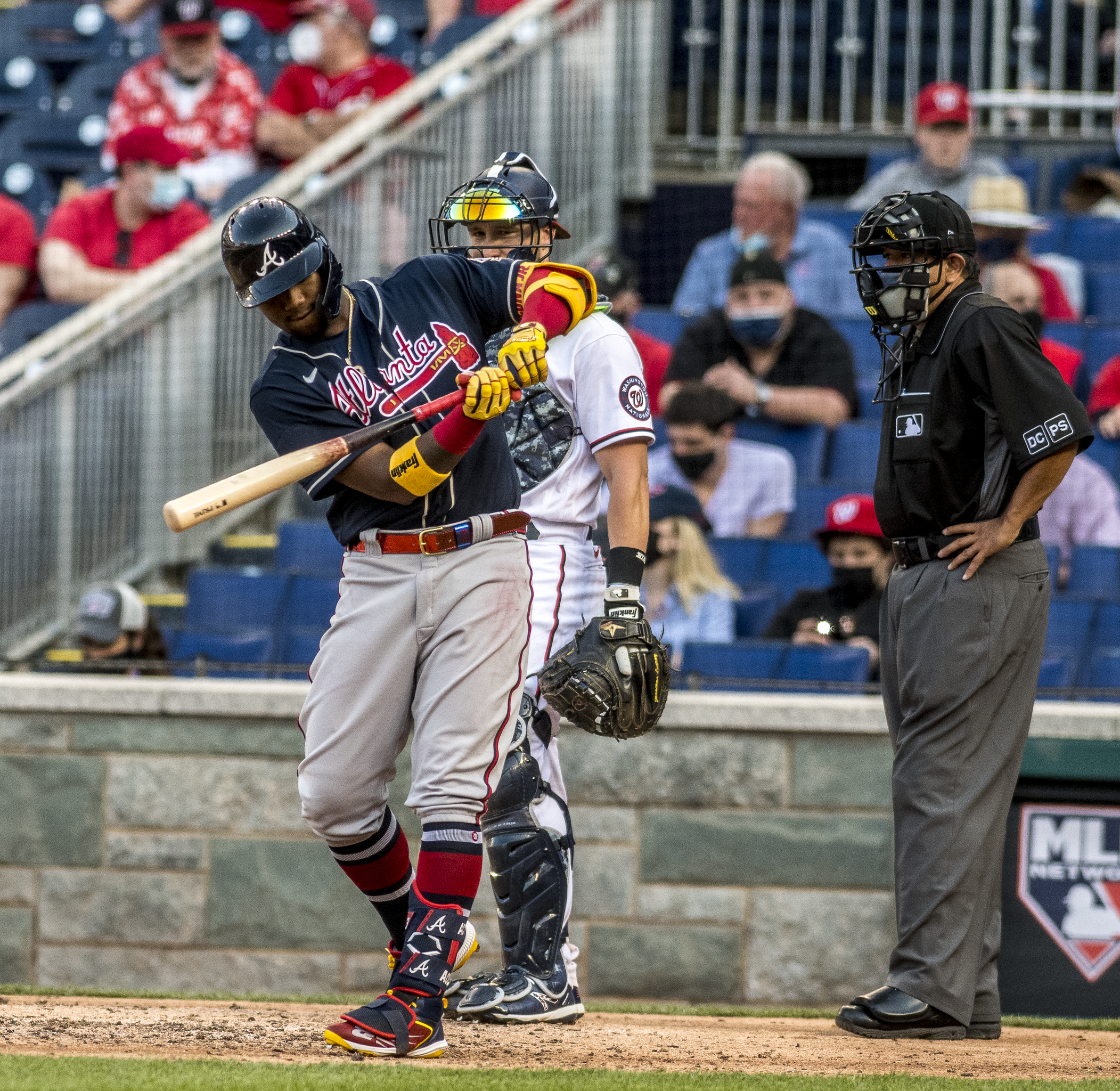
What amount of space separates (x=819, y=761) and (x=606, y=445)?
206 cm

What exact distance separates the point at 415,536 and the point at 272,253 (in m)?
0.63

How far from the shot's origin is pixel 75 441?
6484 millimetres

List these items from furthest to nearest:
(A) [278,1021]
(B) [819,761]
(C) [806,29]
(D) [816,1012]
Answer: (C) [806,29] → (B) [819,761] → (D) [816,1012] → (A) [278,1021]

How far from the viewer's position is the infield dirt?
3.29 meters

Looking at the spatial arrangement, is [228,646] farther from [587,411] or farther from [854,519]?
[587,411]

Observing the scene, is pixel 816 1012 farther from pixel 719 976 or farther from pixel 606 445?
pixel 606 445

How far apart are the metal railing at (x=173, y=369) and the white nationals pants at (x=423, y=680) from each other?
3.03 metres

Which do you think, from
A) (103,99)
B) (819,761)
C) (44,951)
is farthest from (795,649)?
(103,99)

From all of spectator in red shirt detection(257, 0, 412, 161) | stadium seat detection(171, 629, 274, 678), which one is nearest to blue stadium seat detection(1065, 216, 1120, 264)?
spectator in red shirt detection(257, 0, 412, 161)

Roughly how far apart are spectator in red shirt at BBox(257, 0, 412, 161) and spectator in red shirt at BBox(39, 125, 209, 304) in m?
1.02

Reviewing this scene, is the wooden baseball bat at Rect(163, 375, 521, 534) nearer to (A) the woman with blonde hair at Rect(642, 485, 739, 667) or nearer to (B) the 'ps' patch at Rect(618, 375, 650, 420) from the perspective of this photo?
(B) the 'ps' patch at Rect(618, 375, 650, 420)

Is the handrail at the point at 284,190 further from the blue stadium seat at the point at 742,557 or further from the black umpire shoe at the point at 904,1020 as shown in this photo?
the black umpire shoe at the point at 904,1020

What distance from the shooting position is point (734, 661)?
568 cm

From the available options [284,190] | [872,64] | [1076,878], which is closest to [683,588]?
[1076,878]
